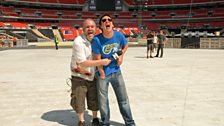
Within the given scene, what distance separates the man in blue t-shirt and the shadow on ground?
1.42 ft

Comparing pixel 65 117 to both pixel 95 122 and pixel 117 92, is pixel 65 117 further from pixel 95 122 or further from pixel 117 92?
pixel 117 92

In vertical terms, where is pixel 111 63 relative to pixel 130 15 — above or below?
below

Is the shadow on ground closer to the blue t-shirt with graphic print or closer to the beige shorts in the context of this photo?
the beige shorts

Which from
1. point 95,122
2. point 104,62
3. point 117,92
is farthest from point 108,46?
point 95,122

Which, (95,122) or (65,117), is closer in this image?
(95,122)

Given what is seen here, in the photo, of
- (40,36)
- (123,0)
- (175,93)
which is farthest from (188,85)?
(123,0)

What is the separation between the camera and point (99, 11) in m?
61.8

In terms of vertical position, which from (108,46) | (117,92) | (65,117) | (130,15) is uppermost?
(130,15)

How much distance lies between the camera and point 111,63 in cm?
317

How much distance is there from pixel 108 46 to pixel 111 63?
0.25 m

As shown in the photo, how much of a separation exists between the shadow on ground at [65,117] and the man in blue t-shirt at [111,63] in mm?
433

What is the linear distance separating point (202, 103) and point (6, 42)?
26.1 metres

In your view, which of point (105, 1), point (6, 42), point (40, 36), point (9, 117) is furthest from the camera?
point (105, 1)

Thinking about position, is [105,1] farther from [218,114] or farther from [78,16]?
[218,114]
